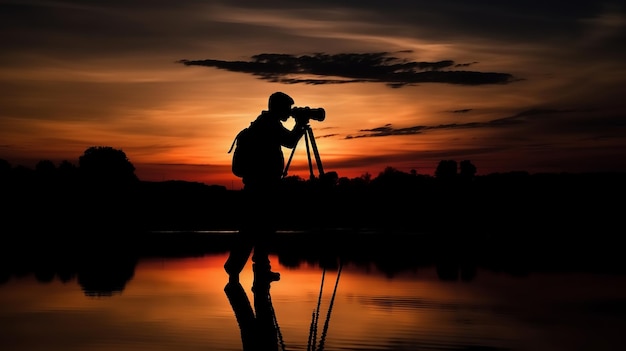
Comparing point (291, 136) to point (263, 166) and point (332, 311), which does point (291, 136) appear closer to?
point (263, 166)

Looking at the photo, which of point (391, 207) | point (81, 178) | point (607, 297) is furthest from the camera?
point (81, 178)

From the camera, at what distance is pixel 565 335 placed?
8.20 metres

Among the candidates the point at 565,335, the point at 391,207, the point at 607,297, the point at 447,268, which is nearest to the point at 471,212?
the point at 391,207

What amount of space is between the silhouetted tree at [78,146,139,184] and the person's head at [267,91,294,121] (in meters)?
55.9

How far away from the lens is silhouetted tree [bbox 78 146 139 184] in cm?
6988

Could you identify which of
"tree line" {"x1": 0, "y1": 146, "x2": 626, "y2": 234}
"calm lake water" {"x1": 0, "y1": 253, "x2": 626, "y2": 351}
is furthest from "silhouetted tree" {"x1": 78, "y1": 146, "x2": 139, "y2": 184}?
"calm lake water" {"x1": 0, "y1": 253, "x2": 626, "y2": 351}

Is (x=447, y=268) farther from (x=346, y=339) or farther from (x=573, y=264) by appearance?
(x=346, y=339)

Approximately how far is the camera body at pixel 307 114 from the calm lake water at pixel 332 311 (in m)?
2.27

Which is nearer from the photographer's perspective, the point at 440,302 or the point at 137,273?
the point at 440,302

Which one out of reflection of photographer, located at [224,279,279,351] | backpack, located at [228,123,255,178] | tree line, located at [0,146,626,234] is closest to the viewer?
reflection of photographer, located at [224,279,279,351]

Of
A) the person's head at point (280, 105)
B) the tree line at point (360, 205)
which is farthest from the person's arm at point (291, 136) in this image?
the tree line at point (360, 205)

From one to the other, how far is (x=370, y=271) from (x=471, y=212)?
1149 inches

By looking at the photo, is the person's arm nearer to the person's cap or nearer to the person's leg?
the person's cap

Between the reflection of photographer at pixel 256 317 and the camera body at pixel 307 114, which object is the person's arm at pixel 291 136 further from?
the reflection of photographer at pixel 256 317
